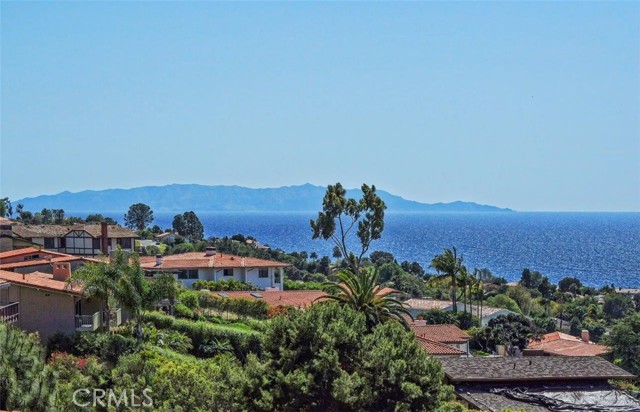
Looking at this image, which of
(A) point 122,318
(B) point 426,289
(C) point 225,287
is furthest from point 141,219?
(A) point 122,318

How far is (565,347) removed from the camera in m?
50.1

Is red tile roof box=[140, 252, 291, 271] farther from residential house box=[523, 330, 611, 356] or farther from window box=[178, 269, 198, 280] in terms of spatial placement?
residential house box=[523, 330, 611, 356]

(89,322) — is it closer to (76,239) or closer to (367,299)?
(367,299)

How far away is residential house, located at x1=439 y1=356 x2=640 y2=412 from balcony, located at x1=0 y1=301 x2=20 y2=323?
624 inches

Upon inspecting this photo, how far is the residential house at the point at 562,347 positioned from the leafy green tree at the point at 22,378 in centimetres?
3464

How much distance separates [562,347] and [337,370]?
33403 mm

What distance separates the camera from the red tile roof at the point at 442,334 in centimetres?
4231

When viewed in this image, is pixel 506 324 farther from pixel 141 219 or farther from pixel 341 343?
pixel 141 219

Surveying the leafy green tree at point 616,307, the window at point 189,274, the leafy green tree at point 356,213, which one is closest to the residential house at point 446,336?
the leafy green tree at point 356,213

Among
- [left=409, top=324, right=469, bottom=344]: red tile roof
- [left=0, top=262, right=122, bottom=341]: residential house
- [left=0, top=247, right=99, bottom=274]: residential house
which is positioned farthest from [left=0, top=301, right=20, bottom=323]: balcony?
[left=409, top=324, right=469, bottom=344]: red tile roof

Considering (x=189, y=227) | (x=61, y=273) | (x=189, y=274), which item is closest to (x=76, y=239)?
(x=189, y=274)

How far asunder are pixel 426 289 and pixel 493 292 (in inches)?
→ 299

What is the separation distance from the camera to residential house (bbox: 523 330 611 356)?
1861 inches

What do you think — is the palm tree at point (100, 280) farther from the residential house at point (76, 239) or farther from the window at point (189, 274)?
the residential house at point (76, 239)
